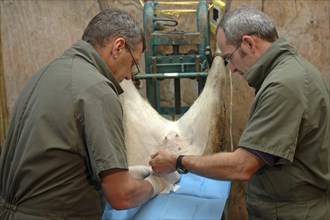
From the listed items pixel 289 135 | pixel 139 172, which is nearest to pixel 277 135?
pixel 289 135

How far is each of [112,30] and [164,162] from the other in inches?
27.3

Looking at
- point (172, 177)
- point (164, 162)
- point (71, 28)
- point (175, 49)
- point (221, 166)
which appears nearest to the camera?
point (221, 166)

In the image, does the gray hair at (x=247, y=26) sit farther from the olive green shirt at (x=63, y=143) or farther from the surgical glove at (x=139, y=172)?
the surgical glove at (x=139, y=172)

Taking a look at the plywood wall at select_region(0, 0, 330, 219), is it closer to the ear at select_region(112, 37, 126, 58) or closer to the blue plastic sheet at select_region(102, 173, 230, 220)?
the blue plastic sheet at select_region(102, 173, 230, 220)

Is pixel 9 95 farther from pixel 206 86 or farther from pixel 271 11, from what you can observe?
pixel 271 11

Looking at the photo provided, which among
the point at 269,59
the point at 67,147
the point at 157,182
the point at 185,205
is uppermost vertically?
the point at 269,59

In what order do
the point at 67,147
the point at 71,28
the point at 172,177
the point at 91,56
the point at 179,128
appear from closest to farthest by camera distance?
the point at 67,147 < the point at 91,56 < the point at 172,177 < the point at 179,128 < the point at 71,28

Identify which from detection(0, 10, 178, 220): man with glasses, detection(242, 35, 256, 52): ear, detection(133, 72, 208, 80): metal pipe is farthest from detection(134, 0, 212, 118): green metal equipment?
detection(0, 10, 178, 220): man with glasses

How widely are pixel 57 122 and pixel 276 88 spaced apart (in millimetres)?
850

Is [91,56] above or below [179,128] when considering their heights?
above

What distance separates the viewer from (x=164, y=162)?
2049 millimetres

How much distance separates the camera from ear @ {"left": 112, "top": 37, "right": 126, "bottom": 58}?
5.76 ft

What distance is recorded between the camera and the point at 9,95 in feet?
11.5

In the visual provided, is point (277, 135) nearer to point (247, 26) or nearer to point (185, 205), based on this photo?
point (247, 26)
